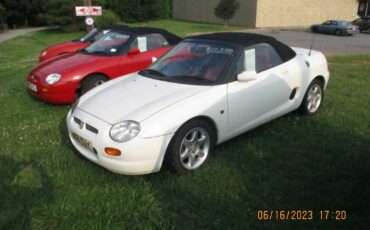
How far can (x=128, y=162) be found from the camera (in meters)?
3.38

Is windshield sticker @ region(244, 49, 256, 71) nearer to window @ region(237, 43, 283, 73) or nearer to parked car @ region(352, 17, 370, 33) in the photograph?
window @ region(237, 43, 283, 73)

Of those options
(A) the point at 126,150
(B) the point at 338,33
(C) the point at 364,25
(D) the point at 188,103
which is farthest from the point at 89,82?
(C) the point at 364,25

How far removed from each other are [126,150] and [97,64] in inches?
128

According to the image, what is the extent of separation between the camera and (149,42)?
7020 millimetres

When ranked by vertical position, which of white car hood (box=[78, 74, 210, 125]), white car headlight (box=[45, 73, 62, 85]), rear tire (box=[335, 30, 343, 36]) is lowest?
rear tire (box=[335, 30, 343, 36])

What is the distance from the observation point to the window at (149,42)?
684 centimetres

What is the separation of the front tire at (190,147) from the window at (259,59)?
0.92 m

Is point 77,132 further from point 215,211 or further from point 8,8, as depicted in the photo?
point 8,8

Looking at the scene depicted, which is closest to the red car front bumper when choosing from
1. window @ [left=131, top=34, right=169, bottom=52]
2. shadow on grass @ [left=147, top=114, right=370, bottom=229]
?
window @ [left=131, top=34, right=169, bottom=52]

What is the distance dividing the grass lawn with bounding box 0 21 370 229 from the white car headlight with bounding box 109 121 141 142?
0.52 meters

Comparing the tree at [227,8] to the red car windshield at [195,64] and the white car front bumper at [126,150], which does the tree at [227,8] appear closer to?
the red car windshield at [195,64]

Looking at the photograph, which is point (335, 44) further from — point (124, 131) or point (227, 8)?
point (124, 131)
